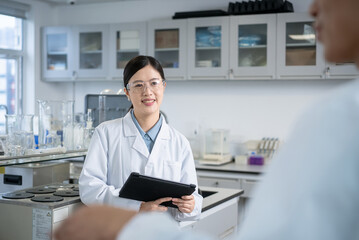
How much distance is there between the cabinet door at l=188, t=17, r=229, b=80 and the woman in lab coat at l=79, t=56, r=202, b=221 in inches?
96.0

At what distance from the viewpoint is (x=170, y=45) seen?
16.5 feet

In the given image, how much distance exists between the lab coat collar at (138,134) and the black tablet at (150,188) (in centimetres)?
25

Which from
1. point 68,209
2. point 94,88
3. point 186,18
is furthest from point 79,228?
point 94,88

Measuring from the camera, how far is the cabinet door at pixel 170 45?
16.3 feet

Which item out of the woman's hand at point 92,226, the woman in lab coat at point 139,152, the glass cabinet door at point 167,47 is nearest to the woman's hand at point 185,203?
the woman in lab coat at point 139,152

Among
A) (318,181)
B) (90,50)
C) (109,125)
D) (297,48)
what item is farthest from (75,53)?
(318,181)

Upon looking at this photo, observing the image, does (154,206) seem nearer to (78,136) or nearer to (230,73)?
(78,136)

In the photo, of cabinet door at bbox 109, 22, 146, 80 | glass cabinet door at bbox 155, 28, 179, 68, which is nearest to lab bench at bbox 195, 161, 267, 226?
glass cabinet door at bbox 155, 28, 179, 68

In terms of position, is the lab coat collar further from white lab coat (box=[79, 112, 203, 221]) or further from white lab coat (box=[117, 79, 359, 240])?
white lab coat (box=[117, 79, 359, 240])

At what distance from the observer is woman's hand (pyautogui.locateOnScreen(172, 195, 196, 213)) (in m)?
2.13

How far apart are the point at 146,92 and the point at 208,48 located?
2610mm

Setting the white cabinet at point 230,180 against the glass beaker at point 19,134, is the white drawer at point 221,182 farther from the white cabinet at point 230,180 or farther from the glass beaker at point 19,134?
the glass beaker at point 19,134

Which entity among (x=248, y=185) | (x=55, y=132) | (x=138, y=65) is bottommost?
(x=248, y=185)

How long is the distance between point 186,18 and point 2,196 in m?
3.29
